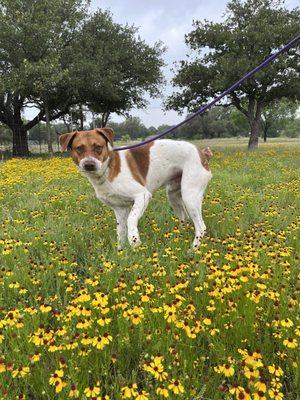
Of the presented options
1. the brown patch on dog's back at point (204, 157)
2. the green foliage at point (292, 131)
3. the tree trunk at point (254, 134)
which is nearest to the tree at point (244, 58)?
the tree trunk at point (254, 134)

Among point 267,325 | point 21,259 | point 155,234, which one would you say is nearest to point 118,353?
point 267,325

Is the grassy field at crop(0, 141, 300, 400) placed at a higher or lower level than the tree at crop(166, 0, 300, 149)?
lower

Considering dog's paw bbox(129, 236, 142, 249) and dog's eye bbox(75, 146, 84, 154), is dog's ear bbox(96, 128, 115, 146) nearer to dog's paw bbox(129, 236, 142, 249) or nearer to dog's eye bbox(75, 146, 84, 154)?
dog's eye bbox(75, 146, 84, 154)

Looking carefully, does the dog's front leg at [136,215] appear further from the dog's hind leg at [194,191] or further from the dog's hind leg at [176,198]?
the dog's hind leg at [176,198]

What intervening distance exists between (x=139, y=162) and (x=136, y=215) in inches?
39.1

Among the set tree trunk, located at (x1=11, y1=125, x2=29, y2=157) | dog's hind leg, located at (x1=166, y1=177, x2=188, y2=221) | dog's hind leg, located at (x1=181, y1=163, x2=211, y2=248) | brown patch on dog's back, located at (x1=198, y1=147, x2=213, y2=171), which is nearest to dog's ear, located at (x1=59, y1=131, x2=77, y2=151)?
dog's hind leg, located at (x1=181, y1=163, x2=211, y2=248)

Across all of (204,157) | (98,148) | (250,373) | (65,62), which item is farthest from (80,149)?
(65,62)

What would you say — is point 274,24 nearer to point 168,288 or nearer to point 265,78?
point 265,78

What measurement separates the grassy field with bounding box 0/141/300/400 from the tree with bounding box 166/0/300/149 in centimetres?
2619

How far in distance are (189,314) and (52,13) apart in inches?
1066

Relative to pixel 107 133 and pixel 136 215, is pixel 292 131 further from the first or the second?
pixel 136 215

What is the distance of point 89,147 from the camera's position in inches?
208

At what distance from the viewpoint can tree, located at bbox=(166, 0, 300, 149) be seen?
94.9ft

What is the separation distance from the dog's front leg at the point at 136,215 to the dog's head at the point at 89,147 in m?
0.75
